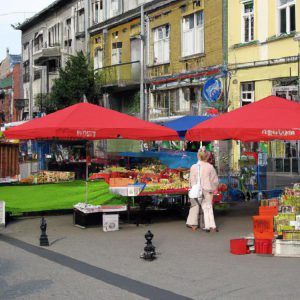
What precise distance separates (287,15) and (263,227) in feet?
42.3

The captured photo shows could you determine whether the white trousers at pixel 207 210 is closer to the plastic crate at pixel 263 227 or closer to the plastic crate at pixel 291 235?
the plastic crate at pixel 263 227

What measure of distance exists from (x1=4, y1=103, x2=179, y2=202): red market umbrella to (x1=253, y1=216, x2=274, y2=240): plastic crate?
183 inches

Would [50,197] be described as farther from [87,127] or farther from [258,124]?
[258,124]

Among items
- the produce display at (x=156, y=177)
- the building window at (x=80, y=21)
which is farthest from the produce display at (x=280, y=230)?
the building window at (x=80, y=21)

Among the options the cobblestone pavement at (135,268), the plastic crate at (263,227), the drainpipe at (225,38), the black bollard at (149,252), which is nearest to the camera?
the cobblestone pavement at (135,268)

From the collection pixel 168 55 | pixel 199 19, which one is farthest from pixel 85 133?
pixel 168 55

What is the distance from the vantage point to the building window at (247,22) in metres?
22.8

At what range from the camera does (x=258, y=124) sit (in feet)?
41.4

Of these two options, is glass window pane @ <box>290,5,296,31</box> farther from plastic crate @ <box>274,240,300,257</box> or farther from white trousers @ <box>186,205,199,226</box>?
plastic crate @ <box>274,240,300,257</box>

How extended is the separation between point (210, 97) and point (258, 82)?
2106 millimetres

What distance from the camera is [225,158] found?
76.8ft

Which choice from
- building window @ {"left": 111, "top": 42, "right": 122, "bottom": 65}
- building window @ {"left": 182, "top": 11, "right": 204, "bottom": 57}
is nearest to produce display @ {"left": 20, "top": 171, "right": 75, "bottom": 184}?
building window @ {"left": 182, "top": 11, "right": 204, "bottom": 57}

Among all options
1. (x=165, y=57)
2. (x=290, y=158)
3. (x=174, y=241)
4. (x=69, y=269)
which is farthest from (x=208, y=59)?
(x=69, y=269)

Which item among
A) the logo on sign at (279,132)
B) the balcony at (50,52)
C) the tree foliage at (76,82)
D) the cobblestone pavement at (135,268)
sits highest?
the balcony at (50,52)
